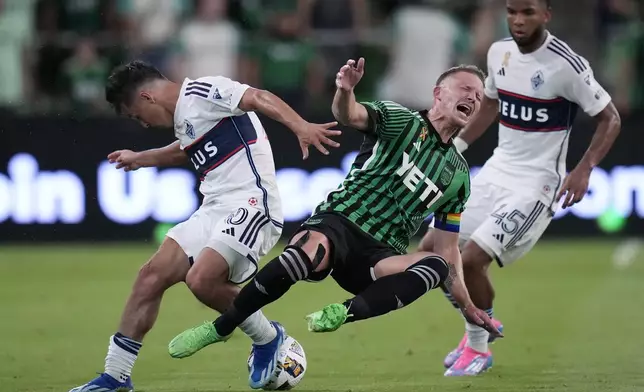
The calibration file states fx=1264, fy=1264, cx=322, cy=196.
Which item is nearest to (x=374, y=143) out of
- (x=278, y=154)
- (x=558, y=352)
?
(x=558, y=352)

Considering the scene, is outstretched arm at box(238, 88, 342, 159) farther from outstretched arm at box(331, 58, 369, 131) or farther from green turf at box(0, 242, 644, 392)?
green turf at box(0, 242, 644, 392)

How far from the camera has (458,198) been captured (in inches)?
293

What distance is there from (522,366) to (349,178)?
2.05m

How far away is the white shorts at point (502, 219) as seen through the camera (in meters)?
8.57

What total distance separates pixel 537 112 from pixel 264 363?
262 centimetres

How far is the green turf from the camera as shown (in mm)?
7922

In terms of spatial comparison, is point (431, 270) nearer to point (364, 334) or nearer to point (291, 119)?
point (291, 119)

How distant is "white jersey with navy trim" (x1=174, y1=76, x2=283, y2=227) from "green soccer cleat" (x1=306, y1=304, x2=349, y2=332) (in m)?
1.13

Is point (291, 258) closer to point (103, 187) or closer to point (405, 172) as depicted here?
point (405, 172)

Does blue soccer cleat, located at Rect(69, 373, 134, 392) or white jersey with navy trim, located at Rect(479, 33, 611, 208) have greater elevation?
white jersey with navy trim, located at Rect(479, 33, 611, 208)

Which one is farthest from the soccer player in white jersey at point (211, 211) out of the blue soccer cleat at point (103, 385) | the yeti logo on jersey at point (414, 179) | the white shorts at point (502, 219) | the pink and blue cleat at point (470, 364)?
the white shorts at point (502, 219)

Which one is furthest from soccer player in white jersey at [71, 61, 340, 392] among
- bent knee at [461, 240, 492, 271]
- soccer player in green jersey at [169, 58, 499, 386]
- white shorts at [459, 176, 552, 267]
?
white shorts at [459, 176, 552, 267]

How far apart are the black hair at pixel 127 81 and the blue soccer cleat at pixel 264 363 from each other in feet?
5.53

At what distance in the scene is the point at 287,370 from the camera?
7.64 m
